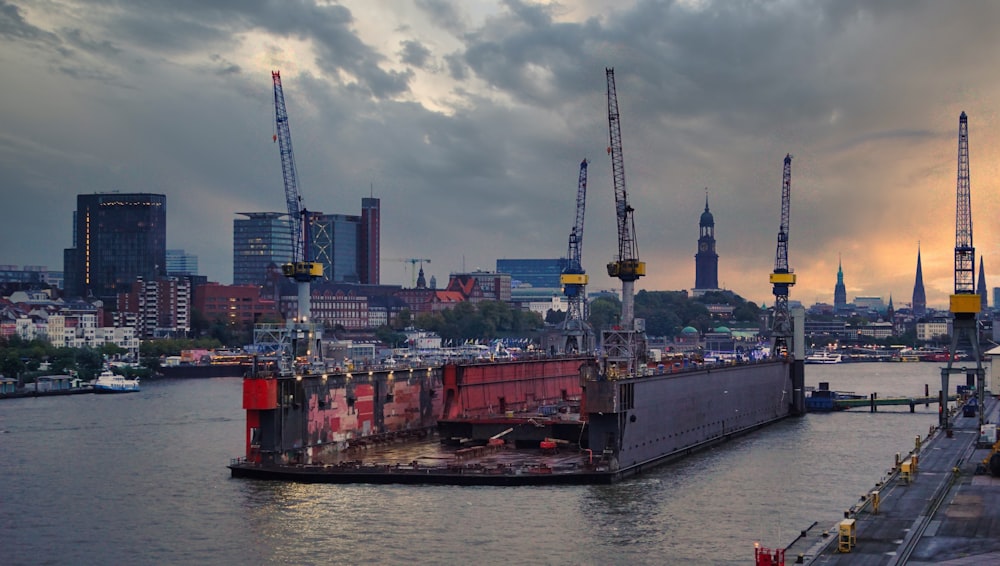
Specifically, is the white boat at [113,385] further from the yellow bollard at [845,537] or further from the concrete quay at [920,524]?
the yellow bollard at [845,537]

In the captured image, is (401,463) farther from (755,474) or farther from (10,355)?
(10,355)

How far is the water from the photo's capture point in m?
54.7

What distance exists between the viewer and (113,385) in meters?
167

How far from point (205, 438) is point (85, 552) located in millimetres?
42433

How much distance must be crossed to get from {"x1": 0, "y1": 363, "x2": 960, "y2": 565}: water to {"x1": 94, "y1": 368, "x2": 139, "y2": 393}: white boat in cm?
7094

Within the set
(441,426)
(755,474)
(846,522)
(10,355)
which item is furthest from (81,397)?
(846,522)

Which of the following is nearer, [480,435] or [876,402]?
[480,435]

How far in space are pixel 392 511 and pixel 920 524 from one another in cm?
2549

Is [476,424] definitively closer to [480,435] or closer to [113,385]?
[480,435]

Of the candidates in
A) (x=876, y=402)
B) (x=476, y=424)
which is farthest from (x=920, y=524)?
(x=876, y=402)

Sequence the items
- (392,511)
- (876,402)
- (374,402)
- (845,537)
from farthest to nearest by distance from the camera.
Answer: (876,402), (374,402), (392,511), (845,537)

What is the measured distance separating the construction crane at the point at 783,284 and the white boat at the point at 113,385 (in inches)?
3318

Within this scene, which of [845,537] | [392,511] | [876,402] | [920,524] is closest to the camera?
[845,537]

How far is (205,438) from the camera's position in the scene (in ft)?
321
